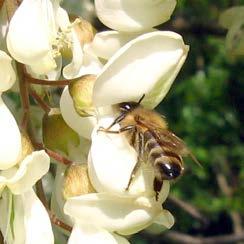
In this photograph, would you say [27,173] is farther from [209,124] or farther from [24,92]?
[209,124]

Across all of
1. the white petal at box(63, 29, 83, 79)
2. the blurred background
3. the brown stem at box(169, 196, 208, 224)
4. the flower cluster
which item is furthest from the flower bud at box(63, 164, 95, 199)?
the blurred background

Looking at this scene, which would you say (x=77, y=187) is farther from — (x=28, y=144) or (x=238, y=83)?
(x=238, y=83)

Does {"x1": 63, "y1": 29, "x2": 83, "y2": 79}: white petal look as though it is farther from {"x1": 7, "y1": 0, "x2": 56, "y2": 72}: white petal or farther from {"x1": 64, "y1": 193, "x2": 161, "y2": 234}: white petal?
{"x1": 64, "y1": 193, "x2": 161, "y2": 234}: white petal

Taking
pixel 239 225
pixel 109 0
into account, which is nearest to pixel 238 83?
pixel 239 225

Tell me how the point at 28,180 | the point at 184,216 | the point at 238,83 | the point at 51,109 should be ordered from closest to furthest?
the point at 28,180 < the point at 51,109 < the point at 184,216 < the point at 238,83

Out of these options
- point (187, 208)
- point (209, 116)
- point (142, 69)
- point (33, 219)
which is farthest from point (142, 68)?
point (209, 116)

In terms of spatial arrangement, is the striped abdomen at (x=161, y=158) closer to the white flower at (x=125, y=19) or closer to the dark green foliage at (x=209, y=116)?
the white flower at (x=125, y=19)
